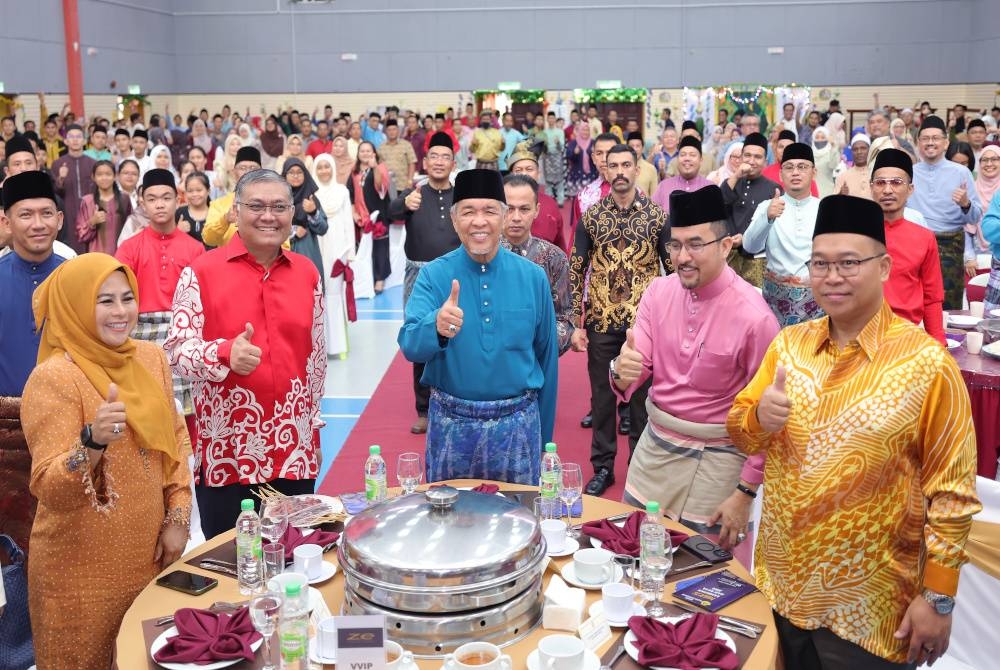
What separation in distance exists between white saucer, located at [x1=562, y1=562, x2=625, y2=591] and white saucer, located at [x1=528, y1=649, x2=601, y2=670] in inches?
15.0

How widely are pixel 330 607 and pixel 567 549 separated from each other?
71cm

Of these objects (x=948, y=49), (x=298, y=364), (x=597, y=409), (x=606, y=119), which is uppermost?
(x=948, y=49)

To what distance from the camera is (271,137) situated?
1838 centimetres

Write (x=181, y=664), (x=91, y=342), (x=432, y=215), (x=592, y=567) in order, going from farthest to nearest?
(x=432, y=215), (x=91, y=342), (x=592, y=567), (x=181, y=664)

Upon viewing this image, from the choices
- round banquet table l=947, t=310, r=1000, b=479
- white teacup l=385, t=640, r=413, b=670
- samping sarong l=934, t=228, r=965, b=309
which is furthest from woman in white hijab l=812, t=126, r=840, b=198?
white teacup l=385, t=640, r=413, b=670

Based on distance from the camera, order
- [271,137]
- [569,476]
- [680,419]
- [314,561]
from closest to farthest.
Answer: [314,561] < [569,476] < [680,419] < [271,137]

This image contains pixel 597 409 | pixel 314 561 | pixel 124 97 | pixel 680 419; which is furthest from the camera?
pixel 124 97

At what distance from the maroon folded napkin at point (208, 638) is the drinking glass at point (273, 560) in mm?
184

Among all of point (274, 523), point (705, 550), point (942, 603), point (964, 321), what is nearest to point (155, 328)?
point (274, 523)

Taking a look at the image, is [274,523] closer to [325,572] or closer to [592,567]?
[325,572]

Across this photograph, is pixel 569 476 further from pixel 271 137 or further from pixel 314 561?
pixel 271 137

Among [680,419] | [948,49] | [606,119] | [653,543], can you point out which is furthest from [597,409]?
[948,49]

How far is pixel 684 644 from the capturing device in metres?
2.21

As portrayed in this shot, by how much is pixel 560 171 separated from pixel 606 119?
6.41 m
